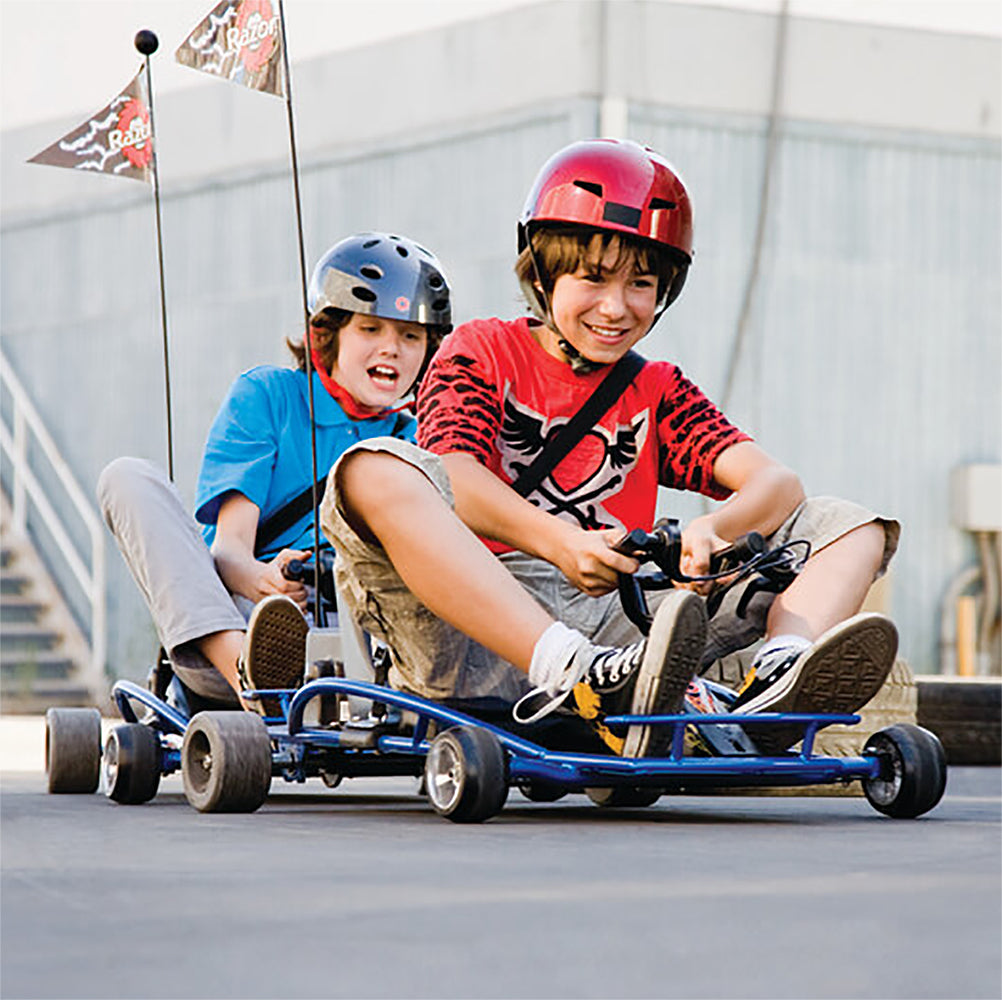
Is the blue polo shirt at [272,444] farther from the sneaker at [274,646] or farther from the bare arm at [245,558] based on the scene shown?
the sneaker at [274,646]

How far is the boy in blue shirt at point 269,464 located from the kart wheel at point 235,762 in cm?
65

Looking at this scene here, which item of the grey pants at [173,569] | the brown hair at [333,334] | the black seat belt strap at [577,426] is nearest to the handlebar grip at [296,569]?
the grey pants at [173,569]

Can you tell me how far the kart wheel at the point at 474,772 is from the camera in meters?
3.10

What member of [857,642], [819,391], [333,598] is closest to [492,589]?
[857,642]

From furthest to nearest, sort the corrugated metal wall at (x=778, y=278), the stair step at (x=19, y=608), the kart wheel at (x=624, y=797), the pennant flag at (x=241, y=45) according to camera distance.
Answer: the stair step at (x=19, y=608) < the corrugated metal wall at (x=778, y=278) < the pennant flag at (x=241, y=45) < the kart wheel at (x=624, y=797)

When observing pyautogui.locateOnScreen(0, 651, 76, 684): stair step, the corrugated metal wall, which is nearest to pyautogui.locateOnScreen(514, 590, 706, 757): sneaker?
the corrugated metal wall

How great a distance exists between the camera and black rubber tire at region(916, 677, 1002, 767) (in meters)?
7.14

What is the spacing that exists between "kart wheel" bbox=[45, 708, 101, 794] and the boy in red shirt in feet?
3.39

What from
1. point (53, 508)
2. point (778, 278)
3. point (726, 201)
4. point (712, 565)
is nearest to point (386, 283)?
point (712, 565)

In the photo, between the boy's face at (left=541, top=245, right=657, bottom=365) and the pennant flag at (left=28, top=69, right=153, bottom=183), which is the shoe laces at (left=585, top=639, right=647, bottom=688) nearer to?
the boy's face at (left=541, top=245, right=657, bottom=365)

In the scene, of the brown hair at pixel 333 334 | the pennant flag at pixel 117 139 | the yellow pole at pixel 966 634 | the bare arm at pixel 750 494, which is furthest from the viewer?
the yellow pole at pixel 966 634

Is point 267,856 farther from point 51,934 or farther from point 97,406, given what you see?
point 97,406

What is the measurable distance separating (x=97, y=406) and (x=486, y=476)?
40.0 ft

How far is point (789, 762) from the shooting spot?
10.6 feet
